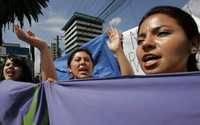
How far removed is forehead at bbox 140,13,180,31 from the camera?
172cm

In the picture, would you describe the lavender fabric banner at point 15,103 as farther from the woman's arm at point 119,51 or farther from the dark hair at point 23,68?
the dark hair at point 23,68

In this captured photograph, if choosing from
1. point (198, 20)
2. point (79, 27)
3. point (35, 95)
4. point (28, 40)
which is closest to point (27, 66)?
point (28, 40)

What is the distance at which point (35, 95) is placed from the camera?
2.42 metres

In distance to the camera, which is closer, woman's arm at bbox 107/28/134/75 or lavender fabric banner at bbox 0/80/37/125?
lavender fabric banner at bbox 0/80/37/125

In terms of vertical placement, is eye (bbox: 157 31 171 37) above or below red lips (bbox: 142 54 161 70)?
above

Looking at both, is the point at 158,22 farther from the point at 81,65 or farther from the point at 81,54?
the point at 81,54

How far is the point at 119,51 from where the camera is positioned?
2.67m

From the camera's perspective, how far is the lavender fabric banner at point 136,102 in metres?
1.37

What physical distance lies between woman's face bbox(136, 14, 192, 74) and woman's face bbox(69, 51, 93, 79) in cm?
144

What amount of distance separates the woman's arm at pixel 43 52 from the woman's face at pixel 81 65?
0.84 ft

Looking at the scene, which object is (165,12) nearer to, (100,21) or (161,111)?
(161,111)

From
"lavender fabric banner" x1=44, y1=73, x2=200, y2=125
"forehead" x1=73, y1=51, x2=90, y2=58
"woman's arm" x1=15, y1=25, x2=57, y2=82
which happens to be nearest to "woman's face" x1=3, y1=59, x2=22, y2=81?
"woman's arm" x1=15, y1=25, x2=57, y2=82

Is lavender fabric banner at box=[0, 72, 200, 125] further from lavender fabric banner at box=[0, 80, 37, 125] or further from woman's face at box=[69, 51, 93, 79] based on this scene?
woman's face at box=[69, 51, 93, 79]

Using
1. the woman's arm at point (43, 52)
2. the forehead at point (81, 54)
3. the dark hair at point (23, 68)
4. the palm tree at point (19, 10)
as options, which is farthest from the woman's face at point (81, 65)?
the palm tree at point (19, 10)
